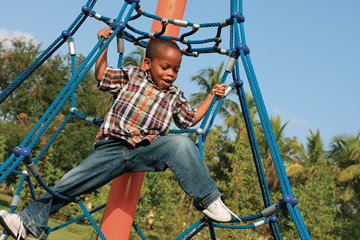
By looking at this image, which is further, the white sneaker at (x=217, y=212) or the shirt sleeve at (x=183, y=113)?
the shirt sleeve at (x=183, y=113)

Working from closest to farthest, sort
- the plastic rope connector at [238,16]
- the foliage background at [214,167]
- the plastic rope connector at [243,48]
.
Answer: the plastic rope connector at [243,48]
the plastic rope connector at [238,16]
the foliage background at [214,167]

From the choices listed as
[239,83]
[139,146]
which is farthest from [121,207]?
[239,83]

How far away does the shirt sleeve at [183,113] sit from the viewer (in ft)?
7.18

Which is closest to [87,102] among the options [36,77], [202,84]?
[36,77]

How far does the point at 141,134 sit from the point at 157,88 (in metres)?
0.34

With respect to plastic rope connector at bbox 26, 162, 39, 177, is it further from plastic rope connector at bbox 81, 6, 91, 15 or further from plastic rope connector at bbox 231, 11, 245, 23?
plastic rope connector at bbox 231, 11, 245, 23

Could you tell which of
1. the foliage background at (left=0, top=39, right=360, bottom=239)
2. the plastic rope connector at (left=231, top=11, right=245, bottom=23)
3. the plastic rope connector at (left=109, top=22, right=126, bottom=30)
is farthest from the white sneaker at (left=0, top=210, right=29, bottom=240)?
the foliage background at (left=0, top=39, right=360, bottom=239)

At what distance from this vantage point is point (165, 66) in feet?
6.64

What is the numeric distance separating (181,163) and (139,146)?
0.87ft

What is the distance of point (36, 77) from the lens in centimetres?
2206

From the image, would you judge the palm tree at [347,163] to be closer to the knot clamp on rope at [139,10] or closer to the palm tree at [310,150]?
the palm tree at [310,150]

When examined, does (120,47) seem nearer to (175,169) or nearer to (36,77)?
(175,169)

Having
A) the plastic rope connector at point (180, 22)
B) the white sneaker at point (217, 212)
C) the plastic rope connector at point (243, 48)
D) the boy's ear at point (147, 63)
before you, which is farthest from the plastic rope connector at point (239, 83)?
the white sneaker at point (217, 212)

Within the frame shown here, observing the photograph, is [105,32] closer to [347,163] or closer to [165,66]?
[165,66]
